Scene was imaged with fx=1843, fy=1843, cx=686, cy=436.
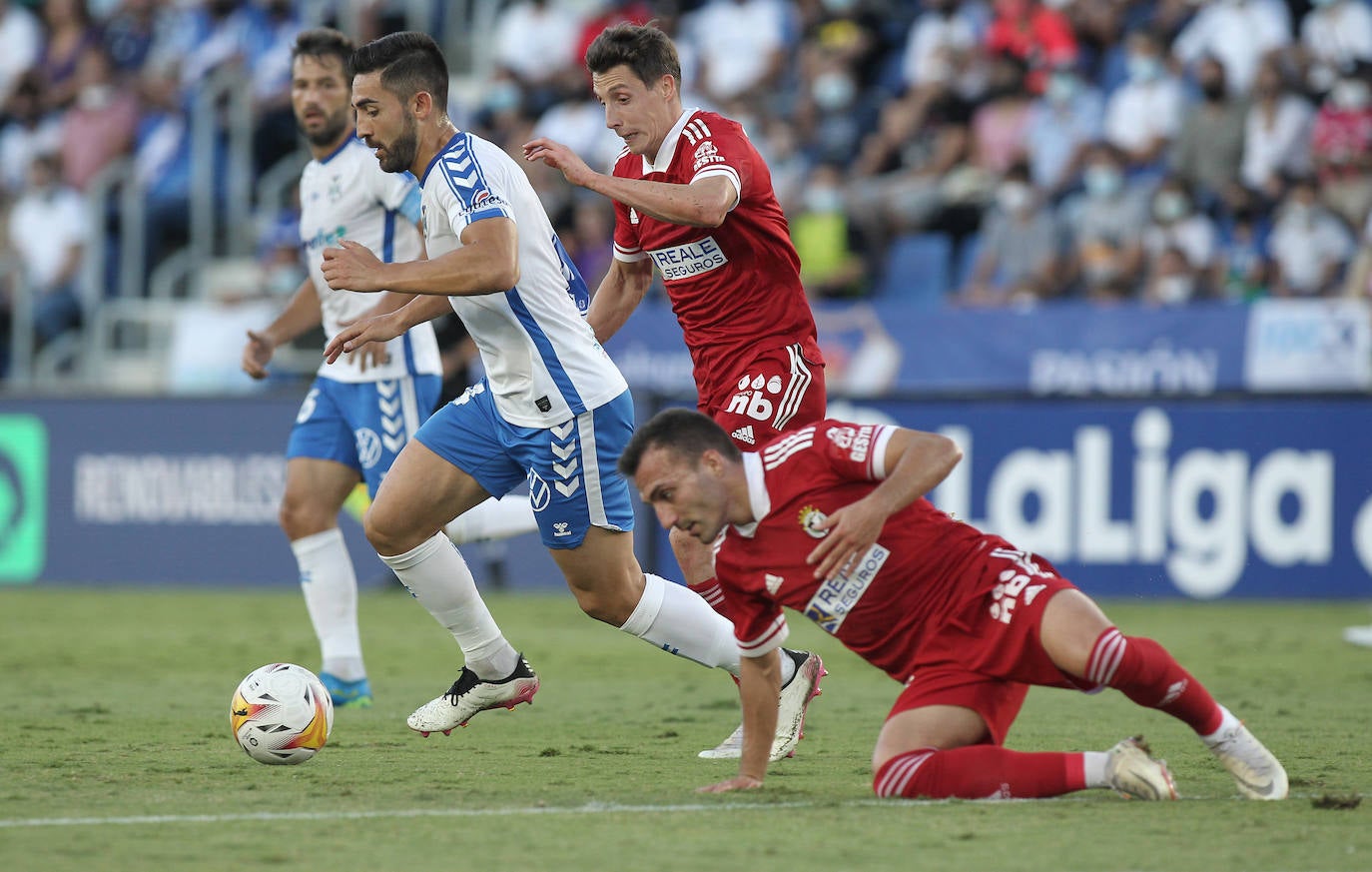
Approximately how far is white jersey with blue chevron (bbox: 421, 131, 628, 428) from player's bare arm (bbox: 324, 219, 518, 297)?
0.68ft

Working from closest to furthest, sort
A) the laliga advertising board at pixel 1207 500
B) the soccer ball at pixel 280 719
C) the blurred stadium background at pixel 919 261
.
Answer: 1. the soccer ball at pixel 280 719
2. the laliga advertising board at pixel 1207 500
3. the blurred stadium background at pixel 919 261

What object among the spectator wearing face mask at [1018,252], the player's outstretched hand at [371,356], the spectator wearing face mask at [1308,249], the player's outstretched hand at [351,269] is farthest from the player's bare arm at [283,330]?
the spectator wearing face mask at [1308,249]

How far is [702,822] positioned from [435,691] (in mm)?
3871

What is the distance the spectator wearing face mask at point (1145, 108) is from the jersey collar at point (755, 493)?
11330 mm

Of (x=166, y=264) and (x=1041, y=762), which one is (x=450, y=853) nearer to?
(x=1041, y=762)

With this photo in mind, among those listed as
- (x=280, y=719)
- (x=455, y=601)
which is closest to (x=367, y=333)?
(x=455, y=601)

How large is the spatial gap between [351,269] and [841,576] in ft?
6.33

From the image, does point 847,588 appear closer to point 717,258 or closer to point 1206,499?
point 717,258

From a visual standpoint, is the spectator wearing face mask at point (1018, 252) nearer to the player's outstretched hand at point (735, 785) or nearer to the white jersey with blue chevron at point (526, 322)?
the white jersey with blue chevron at point (526, 322)

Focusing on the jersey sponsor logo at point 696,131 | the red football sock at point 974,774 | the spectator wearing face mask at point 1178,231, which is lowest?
the red football sock at point 974,774

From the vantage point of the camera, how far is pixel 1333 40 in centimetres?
1612

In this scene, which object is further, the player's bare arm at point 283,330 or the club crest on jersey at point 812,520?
the player's bare arm at point 283,330

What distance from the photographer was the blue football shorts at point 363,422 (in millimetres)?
8047

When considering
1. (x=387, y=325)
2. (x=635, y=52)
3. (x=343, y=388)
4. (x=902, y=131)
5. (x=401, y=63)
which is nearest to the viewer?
(x=387, y=325)
